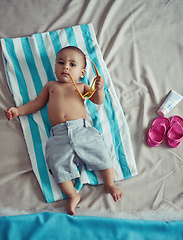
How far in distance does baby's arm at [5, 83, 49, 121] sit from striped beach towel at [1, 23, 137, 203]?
3cm

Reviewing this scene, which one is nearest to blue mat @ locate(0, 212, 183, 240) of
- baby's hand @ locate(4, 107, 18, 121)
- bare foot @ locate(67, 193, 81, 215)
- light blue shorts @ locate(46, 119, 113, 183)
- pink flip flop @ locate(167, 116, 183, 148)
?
bare foot @ locate(67, 193, 81, 215)

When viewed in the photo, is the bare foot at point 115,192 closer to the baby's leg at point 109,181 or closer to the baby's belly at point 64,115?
the baby's leg at point 109,181

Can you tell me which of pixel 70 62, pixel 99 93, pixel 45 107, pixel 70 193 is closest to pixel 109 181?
pixel 70 193

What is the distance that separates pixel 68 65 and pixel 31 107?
0.30 metres

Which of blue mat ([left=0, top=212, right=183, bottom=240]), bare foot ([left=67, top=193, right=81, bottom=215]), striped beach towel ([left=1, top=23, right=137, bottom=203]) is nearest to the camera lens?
blue mat ([left=0, top=212, right=183, bottom=240])

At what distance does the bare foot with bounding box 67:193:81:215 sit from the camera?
115 centimetres

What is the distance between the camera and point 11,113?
1.34 metres

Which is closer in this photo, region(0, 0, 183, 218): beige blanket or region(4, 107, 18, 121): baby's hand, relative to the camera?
region(0, 0, 183, 218): beige blanket

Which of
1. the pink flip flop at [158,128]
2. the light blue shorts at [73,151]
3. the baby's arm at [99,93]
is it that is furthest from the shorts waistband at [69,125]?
the pink flip flop at [158,128]

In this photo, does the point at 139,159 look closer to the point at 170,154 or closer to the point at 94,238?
the point at 170,154

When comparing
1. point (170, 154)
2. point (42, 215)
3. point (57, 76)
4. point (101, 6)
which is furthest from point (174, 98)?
point (42, 215)

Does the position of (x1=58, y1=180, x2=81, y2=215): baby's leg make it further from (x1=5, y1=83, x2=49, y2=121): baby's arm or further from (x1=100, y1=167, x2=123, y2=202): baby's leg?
(x1=5, y1=83, x2=49, y2=121): baby's arm

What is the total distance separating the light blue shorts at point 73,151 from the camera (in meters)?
1.21

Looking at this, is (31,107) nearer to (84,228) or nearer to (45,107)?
(45,107)
